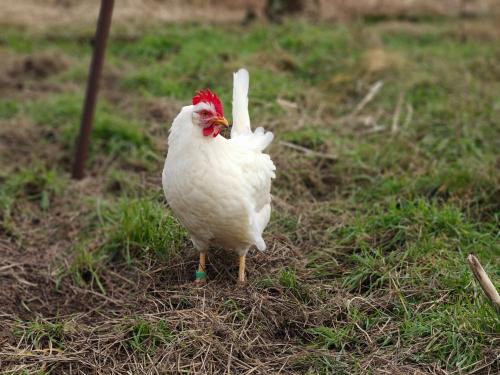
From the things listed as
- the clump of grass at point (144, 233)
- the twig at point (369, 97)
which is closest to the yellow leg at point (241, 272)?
the clump of grass at point (144, 233)

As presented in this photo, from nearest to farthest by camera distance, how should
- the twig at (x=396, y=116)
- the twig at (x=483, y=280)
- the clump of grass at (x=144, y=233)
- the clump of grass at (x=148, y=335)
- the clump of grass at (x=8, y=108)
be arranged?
the twig at (x=483, y=280) → the clump of grass at (x=148, y=335) → the clump of grass at (x=144, y=233) → the twig at (x=396, y=116) → the clump of grass at (x=8, y=108)

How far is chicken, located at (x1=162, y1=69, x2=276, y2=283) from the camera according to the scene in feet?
11.3

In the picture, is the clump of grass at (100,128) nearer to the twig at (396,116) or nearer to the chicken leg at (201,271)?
the chicken leg at (201,271)

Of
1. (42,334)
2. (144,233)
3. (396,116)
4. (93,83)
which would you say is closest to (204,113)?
(144,233)

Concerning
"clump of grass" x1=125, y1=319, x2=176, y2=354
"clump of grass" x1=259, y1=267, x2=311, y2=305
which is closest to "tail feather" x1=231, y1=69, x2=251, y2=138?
"clump of grass" x1=259, y1=267, x2=311, y2=305

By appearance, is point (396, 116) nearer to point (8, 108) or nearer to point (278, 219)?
point (278, 219)

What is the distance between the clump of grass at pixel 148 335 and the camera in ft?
11.2

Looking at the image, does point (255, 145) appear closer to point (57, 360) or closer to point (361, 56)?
point (57, 360)

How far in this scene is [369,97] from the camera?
7.19 m

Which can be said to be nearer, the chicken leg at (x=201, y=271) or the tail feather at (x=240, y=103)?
the chicken leg at (x=201, y=271)

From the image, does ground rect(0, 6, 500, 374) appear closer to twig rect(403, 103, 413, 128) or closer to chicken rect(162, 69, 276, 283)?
twig rect(403, 103, 413, 128)

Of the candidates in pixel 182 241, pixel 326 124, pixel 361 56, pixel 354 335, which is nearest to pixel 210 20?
pixel 361 56

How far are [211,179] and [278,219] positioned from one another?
1.40 metres

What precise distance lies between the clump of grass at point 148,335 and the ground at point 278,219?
1cm
